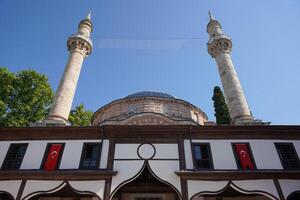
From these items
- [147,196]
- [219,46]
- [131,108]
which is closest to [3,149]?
[147,196]

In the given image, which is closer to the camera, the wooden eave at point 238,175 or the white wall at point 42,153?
the wooden eave at point 238,175

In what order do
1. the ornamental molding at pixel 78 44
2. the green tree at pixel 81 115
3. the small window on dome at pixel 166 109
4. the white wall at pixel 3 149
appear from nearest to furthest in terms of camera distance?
the white wall at pixel 3 149, the ornamental molding at pixel 78 44, the small window on dome at pixel 166 109, the green tree at pixel 81 115

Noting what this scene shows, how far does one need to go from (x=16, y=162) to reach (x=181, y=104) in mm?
17642

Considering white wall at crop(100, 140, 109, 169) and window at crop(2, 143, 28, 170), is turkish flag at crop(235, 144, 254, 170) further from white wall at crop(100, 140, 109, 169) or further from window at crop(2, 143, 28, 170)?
window at crop(2, 143, 28, 170)

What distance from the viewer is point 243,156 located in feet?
38.1

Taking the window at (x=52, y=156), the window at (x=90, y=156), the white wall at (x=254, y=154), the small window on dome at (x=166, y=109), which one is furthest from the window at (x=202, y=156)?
the small window on dome at (x=166, y=109)

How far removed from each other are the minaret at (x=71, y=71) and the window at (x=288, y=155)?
1302 cm

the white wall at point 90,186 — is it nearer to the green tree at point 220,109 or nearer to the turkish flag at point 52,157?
the turkish flag at point 52,157

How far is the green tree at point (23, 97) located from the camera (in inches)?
772

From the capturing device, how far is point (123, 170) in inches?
439

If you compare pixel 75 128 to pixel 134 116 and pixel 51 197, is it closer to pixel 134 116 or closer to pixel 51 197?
pixel 51 197

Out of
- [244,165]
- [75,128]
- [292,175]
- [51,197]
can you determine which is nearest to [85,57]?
[75,128]

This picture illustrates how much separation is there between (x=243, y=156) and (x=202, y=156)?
194 cm

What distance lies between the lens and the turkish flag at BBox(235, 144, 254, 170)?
11344 mm
